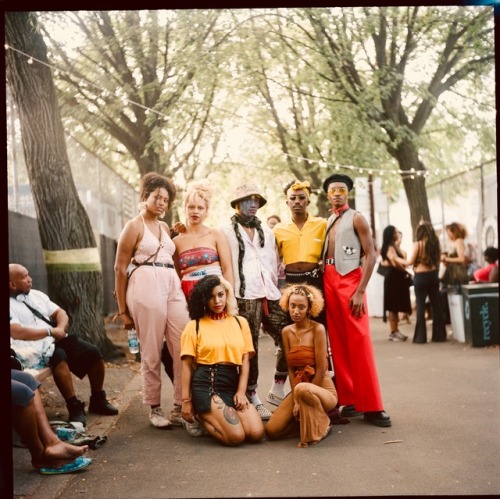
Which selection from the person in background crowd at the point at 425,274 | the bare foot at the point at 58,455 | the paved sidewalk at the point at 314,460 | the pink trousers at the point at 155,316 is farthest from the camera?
the person in background crowd at the point at 425,274

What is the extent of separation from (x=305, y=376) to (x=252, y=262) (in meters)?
1.02

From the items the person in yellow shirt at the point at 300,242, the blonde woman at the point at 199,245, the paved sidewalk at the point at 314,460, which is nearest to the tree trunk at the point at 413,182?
the paved sidewalk at the point at 314,460

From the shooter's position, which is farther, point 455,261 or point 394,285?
point 394,285

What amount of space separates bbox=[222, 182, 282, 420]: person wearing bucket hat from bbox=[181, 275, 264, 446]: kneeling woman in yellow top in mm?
393

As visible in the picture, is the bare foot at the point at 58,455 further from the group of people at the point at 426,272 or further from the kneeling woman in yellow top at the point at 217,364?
the group of people at the point at 426,272

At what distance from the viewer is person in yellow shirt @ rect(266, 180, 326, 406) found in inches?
234

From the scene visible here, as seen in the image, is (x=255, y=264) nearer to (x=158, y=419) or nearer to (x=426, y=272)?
(x=158, y=419)

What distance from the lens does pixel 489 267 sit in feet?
34.0

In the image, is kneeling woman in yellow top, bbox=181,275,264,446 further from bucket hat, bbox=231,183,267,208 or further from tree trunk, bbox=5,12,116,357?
tree trunk, bbox=5,12,116,357

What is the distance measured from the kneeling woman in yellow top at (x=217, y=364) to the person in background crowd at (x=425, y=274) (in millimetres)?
5431

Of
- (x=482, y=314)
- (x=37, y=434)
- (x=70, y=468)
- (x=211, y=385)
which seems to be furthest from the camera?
(x=482, y=314)

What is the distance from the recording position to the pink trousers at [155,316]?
5.63m

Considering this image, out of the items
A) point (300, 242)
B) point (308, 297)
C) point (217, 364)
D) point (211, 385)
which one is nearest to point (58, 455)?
point (211, 385)

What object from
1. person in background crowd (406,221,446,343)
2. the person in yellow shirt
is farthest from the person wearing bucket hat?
person in background crowd (406,221,446,343)
